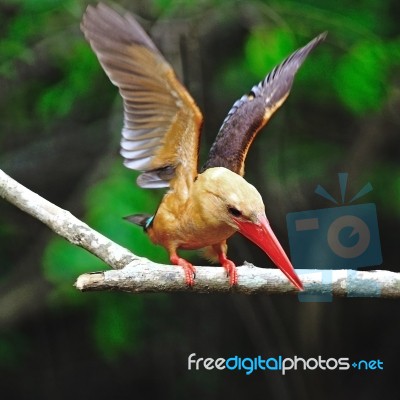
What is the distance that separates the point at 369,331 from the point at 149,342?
93 centimetres

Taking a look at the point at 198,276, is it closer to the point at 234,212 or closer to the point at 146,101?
the point at 234,212

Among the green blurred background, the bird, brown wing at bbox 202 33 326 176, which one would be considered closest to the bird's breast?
the bird

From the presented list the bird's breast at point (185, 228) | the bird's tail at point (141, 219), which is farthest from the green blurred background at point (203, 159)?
the bird's breast at point (185, 228)

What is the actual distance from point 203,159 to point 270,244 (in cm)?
120

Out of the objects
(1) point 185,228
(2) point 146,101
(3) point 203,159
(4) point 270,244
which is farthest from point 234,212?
(3) point 203,159

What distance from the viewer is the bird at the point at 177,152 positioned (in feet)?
4.56

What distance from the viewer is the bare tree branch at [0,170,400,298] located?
4.66 ft

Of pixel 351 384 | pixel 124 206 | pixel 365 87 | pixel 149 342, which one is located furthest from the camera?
pixel 351 384

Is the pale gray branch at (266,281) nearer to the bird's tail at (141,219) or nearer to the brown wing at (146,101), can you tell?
the brown wing at (146,101)

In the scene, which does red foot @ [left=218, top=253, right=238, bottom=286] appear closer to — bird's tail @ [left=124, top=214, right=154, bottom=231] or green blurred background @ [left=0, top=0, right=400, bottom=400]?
bird's tail @ [left=124, top=214, right=154, bottom=231]

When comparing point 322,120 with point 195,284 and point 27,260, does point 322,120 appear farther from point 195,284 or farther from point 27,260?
point 195,284

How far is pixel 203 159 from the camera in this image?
255 cm

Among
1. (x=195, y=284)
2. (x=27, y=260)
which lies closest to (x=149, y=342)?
(x=27, y=260)

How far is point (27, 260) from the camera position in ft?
10.0
